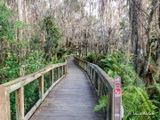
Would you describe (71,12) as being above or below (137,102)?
above

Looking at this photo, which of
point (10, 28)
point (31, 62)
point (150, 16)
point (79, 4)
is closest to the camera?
point (150, 16)

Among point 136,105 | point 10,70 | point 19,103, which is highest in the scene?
point 10,70

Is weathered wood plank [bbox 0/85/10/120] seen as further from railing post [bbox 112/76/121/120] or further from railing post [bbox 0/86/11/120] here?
railing post [bbox 112/76/121/120]

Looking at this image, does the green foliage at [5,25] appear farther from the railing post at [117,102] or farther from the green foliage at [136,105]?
the railing post at [117,102]

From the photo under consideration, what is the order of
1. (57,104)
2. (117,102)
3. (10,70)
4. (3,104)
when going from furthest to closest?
1. (10,70)
2. (57,104)
3. (117,102)
4. (3,104)

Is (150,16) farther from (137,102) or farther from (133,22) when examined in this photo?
(137,102)

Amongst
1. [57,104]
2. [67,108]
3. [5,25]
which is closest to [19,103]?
[67,108]

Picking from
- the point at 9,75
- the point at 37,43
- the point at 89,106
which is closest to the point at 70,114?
the point at 89,106

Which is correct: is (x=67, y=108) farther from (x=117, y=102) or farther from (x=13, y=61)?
(x=13, y=61)

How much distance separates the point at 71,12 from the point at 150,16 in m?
37.8

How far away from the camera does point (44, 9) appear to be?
116ft

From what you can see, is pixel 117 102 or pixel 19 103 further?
pixel 19 103

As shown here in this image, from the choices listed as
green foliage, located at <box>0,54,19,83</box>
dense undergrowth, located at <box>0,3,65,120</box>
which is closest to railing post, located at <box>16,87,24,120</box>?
dense undergrowth, located at <box>0,3,65,120</box>

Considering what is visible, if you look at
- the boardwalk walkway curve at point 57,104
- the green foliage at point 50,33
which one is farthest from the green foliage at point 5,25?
the green foliage at point 50,33
